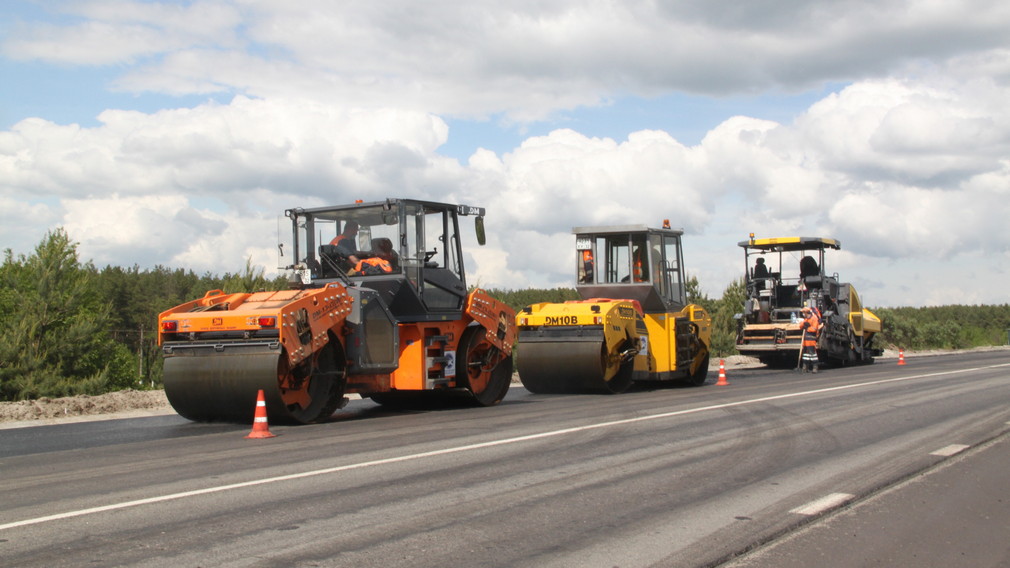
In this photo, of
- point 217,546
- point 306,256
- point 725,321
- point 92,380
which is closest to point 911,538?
point 217,546

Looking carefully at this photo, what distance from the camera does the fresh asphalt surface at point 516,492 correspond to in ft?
17.7

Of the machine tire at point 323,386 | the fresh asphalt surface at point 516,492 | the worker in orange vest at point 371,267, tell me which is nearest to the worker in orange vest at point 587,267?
the fresh asphalt surface at point 516,492

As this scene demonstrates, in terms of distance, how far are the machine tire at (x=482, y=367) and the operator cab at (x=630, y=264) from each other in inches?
168

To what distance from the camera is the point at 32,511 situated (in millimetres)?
6238

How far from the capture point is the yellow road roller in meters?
16.4

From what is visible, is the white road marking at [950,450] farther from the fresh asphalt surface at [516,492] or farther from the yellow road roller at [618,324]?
the yellow road roller at [618,324]

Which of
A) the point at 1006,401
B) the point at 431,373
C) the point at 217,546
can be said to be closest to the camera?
the point at 217,546

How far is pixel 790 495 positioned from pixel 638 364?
10.8m

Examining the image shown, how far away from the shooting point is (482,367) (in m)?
14.2

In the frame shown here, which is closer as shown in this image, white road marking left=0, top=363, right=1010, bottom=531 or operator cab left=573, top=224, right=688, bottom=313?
white road marking left=0, top=363, right=1010, bottom=531

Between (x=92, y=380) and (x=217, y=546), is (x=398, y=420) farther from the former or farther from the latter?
(x=92, y=380)

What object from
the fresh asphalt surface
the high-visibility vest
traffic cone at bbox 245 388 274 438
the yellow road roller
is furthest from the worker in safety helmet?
traffic cone at bbox 245 388 274 438

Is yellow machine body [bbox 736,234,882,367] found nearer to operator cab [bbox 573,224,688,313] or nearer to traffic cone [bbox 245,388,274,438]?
operator cab [bbox 573,224,688,313]

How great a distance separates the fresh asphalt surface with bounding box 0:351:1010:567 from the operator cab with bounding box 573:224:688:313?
6.07 metres
